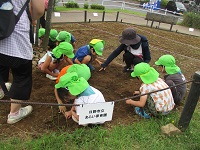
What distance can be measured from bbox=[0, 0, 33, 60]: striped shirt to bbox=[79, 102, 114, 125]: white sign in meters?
0.74

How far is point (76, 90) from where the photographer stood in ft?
7.29

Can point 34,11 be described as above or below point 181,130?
above

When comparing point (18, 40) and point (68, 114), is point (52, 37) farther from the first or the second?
point (18, 40)

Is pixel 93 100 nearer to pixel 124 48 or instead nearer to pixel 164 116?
pixel 164 116

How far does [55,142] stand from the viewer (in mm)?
2158

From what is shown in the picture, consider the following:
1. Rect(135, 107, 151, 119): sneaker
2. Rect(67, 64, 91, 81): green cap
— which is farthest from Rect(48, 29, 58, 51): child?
Rect(135, 107, 151, 119): sneaker

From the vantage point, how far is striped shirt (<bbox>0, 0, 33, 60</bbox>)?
196cm

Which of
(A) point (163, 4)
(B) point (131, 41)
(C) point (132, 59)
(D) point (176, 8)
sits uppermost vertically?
(B) point (131, 41)

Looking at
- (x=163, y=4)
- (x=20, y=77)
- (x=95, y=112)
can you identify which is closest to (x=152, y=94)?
(x=95, y=112)

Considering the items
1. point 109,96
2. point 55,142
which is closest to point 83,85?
point 55,142

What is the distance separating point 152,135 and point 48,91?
154cm

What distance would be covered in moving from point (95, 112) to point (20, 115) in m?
0.89

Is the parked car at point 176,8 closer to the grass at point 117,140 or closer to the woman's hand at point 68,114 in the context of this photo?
the grass at point 117,140

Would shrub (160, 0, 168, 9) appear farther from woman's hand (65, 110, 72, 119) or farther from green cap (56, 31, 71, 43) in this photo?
woman's hand (65, 110, 72, 119)
